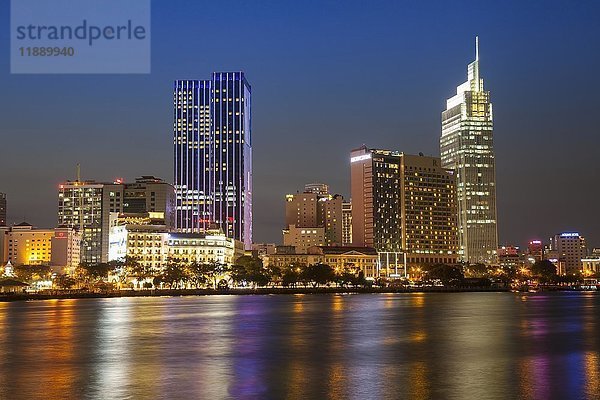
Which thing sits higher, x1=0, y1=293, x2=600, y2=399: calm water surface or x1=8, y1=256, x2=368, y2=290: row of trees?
x1=8, y1=256, x2=368, y2=290: row of trees

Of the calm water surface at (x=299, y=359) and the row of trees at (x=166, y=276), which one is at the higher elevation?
the row of trees at (x=166, y=276)

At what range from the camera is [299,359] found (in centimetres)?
4362

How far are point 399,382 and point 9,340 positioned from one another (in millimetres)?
33023

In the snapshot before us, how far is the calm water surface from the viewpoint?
32.7 m

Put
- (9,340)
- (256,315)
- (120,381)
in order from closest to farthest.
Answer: (120,381)
(9,340)
(256,315)

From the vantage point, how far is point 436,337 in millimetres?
56656

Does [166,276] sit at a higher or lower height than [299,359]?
higher

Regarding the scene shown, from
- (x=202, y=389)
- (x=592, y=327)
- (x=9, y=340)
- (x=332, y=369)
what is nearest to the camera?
(x=202, y=389)

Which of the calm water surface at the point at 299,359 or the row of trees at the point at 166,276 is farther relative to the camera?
the row of trees at the point at 166,276

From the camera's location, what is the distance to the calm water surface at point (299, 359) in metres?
32.7

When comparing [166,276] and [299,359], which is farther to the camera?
[166,276]

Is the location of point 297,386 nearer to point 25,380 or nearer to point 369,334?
point 25,380

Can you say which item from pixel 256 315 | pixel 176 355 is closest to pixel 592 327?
pixel 256 315

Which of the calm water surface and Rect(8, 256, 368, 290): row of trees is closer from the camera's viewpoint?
the calm water surface
